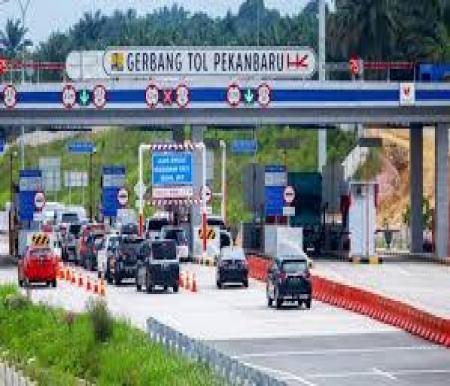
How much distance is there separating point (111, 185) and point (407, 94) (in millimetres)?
25428

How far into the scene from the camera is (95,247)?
83.1m

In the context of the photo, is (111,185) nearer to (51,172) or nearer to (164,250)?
(51,172)

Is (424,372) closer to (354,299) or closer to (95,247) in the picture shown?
(354,299)

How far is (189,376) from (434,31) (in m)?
A: 101

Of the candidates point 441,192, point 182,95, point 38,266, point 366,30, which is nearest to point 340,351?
point 38,266

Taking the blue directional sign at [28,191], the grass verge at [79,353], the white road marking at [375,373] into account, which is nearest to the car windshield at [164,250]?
the grass verge at [79,353]

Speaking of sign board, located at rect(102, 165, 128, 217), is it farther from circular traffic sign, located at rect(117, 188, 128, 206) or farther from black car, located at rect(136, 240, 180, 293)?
black car, located at rect(136, 240, 180, 293)

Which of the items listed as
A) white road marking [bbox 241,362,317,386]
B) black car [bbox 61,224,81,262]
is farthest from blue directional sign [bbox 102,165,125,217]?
white road marking [bbox 241,362,317,386]

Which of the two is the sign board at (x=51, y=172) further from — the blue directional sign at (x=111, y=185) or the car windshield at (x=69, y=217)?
the blue directional sign at (x=111, y=185)

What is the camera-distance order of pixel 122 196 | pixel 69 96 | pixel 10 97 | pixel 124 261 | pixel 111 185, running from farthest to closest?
1. pixel 111 185
2. pixel 122 196
3. pixel 69 96
4. pixel 10 97
5. pixel 124 261

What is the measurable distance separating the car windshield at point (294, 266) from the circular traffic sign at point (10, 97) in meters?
27.2

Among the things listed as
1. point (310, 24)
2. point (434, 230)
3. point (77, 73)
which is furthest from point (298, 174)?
point (310, 24)

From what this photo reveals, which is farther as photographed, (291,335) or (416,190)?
(416,190)

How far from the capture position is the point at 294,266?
61219mm
